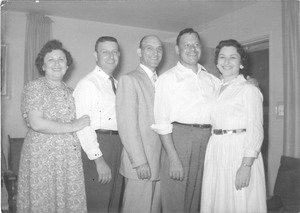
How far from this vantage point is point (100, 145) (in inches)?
62.1

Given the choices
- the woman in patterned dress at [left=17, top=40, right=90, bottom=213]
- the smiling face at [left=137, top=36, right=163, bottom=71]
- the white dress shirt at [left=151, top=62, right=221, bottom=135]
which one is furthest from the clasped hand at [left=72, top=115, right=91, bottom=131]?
the smiling face at [left=137, top=36, right=163, bottom=71]

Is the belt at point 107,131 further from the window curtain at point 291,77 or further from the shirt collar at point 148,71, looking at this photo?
the window curtain at point 291,77

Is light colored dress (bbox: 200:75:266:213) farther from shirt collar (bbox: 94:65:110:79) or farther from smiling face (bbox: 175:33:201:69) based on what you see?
shirt collar (bbox: 94:65:110:79)

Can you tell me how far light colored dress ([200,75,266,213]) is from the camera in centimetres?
131

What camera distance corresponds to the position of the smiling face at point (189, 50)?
161 centimetres

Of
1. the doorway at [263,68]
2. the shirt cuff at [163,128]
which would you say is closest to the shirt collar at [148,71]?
the shirt cuff at [163,128]

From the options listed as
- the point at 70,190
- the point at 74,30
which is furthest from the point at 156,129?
the point at 74,30

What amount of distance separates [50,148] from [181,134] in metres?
0.71

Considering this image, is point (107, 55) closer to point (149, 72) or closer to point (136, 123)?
point (149, 72)

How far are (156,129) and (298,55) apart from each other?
1.54m

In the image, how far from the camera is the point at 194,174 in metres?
1.55

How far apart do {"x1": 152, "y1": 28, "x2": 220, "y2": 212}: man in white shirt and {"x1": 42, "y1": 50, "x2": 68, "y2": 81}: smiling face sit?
0.54 metres

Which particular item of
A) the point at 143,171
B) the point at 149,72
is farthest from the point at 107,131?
the point at 149,72

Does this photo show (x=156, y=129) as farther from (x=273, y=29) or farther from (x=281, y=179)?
(x=273, y=29)
